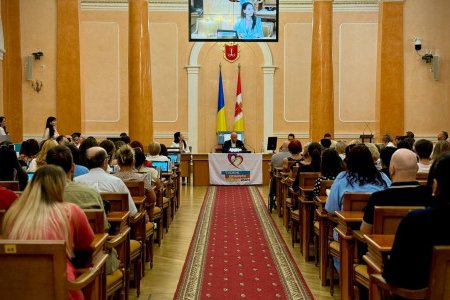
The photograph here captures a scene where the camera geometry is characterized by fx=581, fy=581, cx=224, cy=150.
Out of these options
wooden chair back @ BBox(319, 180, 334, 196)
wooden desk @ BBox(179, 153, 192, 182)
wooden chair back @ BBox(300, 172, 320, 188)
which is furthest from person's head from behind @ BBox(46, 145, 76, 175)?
wooden desk @ BBox(179, 153, 192, 182)

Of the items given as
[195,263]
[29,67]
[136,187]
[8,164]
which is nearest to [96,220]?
→ [136,187]

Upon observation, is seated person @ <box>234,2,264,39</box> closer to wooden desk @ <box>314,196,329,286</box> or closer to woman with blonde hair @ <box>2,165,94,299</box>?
wooden desk @ <box>314,196,329,286</box>

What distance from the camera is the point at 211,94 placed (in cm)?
1742

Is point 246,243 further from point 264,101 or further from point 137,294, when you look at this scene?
point 264,101

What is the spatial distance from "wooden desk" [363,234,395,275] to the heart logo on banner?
10.6 metres

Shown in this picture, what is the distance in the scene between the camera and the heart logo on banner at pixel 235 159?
45.7 feet

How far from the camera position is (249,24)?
12.9 metres

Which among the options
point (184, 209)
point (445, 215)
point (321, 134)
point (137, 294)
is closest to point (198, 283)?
point (137, 294)

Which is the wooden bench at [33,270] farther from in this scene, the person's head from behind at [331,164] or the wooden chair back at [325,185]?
the person's head from behind at [331,164]

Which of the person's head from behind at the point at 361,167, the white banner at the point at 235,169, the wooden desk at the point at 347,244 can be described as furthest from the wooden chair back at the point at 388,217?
the white banner at the point at 235,169

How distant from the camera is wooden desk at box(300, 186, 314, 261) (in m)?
6.20

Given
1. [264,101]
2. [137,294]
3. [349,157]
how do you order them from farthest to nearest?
[264,101]
[137,294]
[349,157]

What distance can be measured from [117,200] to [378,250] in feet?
7.29

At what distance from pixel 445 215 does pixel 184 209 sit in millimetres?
7935
